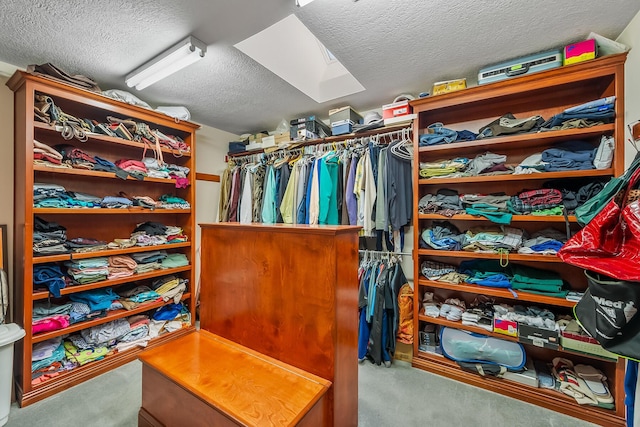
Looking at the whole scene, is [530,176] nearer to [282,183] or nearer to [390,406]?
[390,406]

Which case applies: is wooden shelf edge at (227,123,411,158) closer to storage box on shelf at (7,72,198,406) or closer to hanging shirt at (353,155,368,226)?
hanging shirt at (353,155,368,226)

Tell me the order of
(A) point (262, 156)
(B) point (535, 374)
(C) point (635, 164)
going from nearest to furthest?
(C) point (635, 164), (B) point (535, 374), (A) point (262, 156)

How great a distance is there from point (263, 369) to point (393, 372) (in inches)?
53.7

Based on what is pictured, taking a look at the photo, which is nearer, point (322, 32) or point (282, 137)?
point (322, 32)

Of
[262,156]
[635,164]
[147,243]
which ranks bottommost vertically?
[147,243]

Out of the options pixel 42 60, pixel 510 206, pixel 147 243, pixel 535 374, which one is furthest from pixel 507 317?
pixel 42 60

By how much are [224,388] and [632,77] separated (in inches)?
114

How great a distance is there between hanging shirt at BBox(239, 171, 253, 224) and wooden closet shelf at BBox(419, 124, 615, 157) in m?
2.04

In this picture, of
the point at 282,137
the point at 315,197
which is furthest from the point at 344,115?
the point at 315,197

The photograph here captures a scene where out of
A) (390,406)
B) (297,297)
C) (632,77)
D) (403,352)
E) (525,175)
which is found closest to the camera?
(297,297)

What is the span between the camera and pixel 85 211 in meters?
2.17

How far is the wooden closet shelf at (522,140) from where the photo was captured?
5.81ft

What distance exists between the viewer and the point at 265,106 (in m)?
2.87

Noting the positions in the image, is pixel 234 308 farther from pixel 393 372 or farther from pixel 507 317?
pixel 507 317
